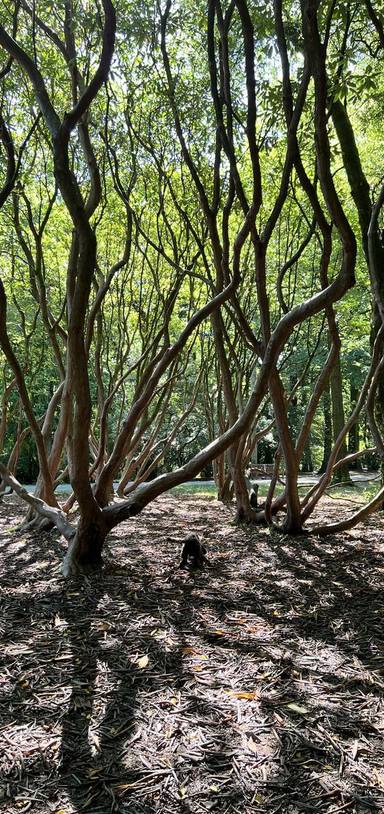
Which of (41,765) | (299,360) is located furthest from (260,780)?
(299,360)

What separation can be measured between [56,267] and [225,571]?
7.37 metres

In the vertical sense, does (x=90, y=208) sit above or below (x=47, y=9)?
below

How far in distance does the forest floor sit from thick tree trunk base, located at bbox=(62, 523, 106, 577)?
155 millimetres

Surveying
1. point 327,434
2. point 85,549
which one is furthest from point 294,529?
point 327,434

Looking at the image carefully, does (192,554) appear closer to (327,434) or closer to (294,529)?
(294,529)

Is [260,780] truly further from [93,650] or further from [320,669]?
[93,650]

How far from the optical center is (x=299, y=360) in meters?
18.0

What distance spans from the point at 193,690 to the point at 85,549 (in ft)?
6.38

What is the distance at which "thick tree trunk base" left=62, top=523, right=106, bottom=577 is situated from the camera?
3.86m

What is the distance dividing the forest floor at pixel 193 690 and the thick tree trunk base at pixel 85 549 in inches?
6.1

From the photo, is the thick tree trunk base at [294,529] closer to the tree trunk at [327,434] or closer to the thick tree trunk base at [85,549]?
the thick tree trunk base at [85,549]

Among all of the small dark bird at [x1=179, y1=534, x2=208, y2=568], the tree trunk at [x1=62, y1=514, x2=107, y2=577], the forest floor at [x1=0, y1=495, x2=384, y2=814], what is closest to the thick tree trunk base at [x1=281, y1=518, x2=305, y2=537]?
the forest floor at [x1=0, y1=495, x2=384, y2=814]

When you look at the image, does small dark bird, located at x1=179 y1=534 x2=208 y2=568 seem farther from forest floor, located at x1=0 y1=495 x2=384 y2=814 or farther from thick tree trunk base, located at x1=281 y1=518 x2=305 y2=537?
thick tree trunk base, located at x1=281 y1=518 x2=305 y2=537

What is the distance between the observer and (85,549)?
3.91 meters
